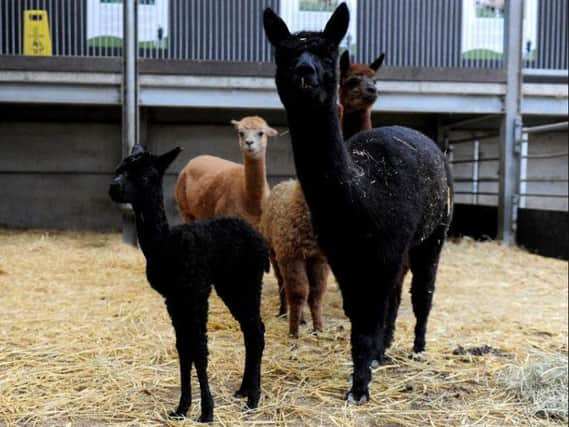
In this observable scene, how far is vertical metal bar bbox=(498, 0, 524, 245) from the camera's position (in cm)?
771

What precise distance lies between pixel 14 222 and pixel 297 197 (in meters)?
5.75

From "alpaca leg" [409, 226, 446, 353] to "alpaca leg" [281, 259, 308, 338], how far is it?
0.65 meters

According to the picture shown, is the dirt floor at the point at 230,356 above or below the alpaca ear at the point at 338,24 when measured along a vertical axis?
below

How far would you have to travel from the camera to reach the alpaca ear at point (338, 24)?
2111 mm

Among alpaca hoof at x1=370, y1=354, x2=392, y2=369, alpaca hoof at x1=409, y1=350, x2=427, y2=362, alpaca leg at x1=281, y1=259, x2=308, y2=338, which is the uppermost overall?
alpaca leg at x1=281, y1=259, x2=308, y2=338

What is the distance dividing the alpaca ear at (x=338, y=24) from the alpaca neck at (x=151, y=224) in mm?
838

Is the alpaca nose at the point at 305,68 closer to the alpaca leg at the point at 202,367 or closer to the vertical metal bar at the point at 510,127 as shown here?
the alpaca leg at the point at 202,367

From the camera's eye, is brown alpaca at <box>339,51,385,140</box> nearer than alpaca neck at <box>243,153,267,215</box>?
Yes

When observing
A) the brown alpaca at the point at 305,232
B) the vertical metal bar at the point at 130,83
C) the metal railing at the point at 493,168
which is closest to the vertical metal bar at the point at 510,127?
the metal railing at the point at 493,168

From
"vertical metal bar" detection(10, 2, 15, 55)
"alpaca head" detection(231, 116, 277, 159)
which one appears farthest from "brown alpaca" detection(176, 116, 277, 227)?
"vertical metal bar" detection(10, 2, 15, 55)

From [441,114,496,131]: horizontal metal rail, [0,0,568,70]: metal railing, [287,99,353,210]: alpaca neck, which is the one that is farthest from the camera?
[441,114,496,131]: horizontal metal rail

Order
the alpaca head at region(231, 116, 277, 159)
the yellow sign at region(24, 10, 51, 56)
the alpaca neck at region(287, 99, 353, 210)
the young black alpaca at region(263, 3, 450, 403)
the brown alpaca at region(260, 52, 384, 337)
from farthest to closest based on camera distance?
1. the yellow sign at region(24, 10, 51, 56)
2. the alpaca head at region(231, 116, 277, 159)
3. the brown alpaca at region(260, 52, 384, 337)
4. the alpaca neck at region(287, 99, 353, 210)
5. the young black alpaca at region(263, 3, 450, 403)

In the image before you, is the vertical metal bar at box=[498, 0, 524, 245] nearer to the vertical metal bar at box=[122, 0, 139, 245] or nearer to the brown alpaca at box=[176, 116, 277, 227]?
the brown alpaca at box=[176, 116, 277, 227]

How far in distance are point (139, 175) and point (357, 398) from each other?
4.50ft
